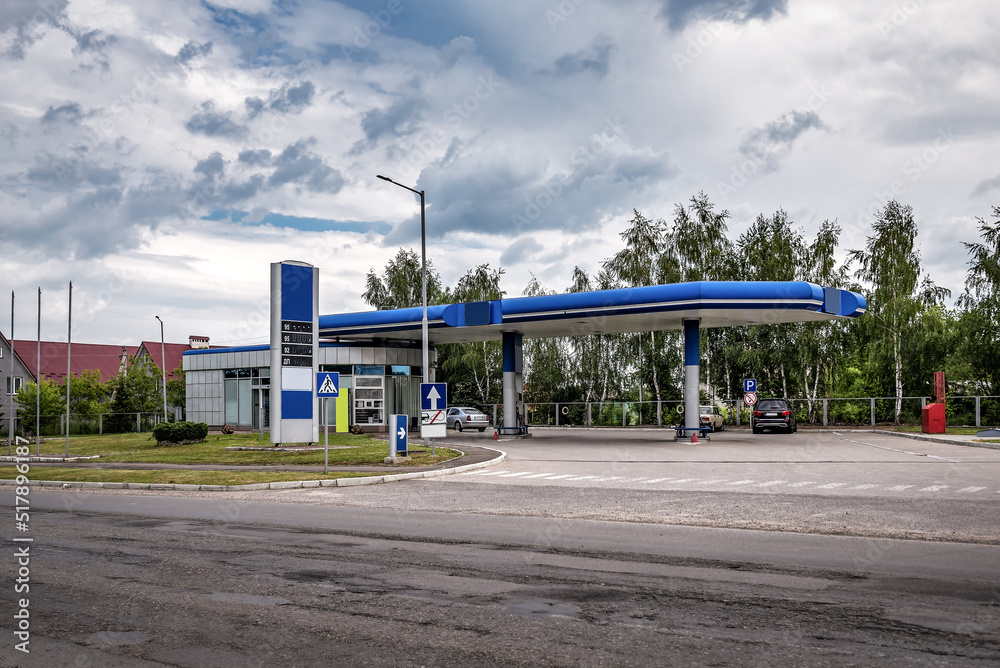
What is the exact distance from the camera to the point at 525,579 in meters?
7.59

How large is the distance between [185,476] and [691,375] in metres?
20.2

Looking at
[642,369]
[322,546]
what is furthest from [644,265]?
[322,546]

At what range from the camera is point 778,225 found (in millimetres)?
45531

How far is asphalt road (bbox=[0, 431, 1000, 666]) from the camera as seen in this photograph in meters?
5.45

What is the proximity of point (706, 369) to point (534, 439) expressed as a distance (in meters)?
15.9

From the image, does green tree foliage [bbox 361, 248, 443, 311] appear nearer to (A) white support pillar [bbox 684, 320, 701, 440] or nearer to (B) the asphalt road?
(A) white support pillar [bbox 684, 320, 701, 440]

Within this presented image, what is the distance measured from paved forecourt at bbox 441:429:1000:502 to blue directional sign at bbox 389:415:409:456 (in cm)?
302

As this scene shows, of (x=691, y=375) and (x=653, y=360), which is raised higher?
(x=653, y=360)

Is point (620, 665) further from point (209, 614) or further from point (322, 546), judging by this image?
point (322, 546)

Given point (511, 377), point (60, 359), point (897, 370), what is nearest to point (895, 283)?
point (897, 370)

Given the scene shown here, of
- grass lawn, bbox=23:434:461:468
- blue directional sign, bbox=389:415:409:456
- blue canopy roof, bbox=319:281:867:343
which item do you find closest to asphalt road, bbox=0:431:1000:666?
blue directional sign, bbox=389:415:409:456

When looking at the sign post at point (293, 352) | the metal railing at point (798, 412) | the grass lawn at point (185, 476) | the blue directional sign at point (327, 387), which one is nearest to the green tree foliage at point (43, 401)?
the sign post at point (293, 352)

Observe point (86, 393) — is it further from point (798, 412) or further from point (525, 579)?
point (525, 579)

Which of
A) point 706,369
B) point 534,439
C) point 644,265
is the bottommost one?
point 534,439
